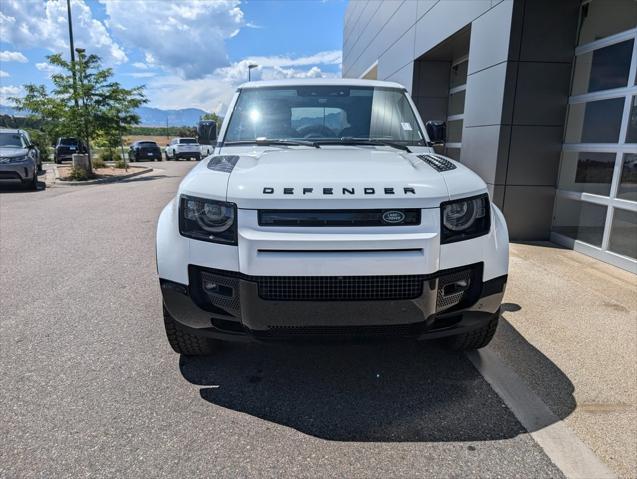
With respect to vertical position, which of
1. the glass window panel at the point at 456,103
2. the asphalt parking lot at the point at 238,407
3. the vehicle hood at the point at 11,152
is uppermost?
the glass window panel at the point at 456,103

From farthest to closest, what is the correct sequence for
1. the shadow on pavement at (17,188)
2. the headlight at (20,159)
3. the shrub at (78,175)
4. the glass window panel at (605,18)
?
the shrub at (78,175) < the shadow on pavement at (17,188) < the headlight at (20,159) < the glass window panel at (605,18)

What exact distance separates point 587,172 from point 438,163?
14.5 feet

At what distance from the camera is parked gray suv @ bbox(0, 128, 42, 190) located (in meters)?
13.1

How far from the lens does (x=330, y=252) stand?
233 cm

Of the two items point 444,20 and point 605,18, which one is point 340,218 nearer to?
point 605,18

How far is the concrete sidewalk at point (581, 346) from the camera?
2.49 meters

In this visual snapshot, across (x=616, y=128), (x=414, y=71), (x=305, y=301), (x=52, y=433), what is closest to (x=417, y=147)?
(x=305, y=301)

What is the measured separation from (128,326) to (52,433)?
1404mm

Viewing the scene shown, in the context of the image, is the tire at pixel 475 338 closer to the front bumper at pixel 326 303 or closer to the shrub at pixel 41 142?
the front bumper at pixel 326 303

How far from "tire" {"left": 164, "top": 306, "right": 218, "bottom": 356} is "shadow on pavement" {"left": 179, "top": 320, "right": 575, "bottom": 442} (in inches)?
4.5

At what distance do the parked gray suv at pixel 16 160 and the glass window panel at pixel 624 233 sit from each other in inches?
569

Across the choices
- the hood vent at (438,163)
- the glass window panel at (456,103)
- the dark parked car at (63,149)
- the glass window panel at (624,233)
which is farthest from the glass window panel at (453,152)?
the dark parked car at (63,149)

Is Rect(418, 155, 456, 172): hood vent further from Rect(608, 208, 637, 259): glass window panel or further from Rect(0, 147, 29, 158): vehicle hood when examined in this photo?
Rect(0, 147, 29, 158): vehicle hood

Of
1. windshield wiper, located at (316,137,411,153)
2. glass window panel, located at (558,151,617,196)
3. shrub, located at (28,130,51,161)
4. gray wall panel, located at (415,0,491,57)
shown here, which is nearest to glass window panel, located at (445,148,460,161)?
gray wall panel, located at (415,0,491,57)
